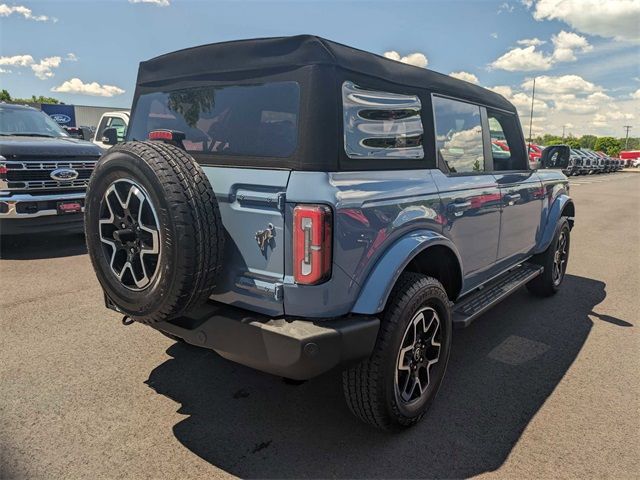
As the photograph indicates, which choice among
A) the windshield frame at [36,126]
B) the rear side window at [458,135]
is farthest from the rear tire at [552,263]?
the windshield frame at [36,126]

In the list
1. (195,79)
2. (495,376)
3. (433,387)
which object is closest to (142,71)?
A: (195,79)

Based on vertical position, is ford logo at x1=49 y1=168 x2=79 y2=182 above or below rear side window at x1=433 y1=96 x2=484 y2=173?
below

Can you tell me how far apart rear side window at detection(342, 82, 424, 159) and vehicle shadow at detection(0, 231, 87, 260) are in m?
5.22

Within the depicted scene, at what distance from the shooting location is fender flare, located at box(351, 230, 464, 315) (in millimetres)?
2301

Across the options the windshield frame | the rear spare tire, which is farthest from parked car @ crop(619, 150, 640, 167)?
the rear spare tire

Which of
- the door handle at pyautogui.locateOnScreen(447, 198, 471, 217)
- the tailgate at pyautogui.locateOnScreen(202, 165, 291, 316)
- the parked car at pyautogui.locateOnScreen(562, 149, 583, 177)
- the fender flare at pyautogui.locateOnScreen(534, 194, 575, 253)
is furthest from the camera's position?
the parked car at pyautogui.locateOnScreen(562, 149, 583, 177)

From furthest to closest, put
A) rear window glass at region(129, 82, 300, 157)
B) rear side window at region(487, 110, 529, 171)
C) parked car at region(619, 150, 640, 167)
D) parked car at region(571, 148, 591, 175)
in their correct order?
parked car at region(619, 150, 640, 167) < parked car at region(571, 148, 591, 175) < rear side window at region(487, 110, 529, 171) < rear window glass at region(129, 82, 300, 157)

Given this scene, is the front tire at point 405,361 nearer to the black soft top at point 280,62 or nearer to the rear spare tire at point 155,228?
the rear spare tire at point 155,228

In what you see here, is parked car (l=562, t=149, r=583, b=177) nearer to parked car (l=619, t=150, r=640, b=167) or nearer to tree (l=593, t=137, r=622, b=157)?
parked car (l=619, t=150, r=640, b=167)

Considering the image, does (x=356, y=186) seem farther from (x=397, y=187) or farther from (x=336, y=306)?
(x=336, y=306)

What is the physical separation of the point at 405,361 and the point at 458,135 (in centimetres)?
170

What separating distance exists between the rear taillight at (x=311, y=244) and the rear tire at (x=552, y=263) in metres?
3.63

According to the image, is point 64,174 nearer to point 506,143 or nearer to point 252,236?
point 252,236

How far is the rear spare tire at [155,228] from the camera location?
83.8 inches
